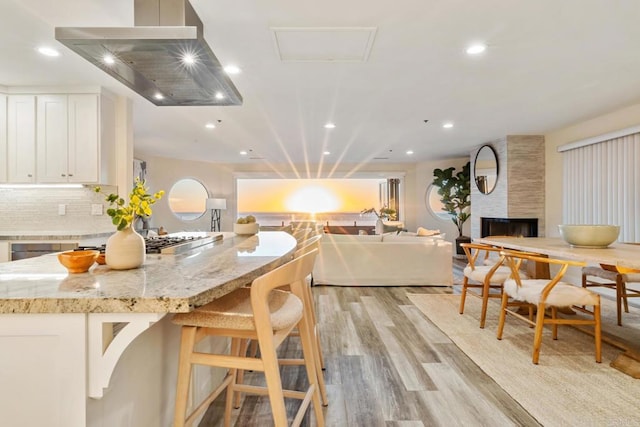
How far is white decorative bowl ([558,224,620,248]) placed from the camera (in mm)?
2561

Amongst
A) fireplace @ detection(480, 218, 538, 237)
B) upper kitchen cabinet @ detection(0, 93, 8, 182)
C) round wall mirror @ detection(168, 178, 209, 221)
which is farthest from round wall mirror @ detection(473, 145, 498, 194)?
upper kitchen cabinet @ detection(0, 93, 8, 182)

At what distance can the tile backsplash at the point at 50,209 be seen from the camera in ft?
11.7

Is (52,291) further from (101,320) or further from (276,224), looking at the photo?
(276,224)

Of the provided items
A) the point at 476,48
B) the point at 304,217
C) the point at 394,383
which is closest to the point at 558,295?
the point at 394,383

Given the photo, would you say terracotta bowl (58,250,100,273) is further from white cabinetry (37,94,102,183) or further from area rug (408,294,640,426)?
white cabinetry (37,94,102,183)

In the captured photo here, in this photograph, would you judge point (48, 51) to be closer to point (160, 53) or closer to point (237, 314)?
point (160, 53)

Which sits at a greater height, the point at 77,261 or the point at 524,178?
the point at 524,178

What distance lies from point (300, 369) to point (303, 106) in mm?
2892

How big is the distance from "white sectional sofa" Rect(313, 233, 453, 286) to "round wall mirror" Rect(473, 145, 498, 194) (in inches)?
87.4

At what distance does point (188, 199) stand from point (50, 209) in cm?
546

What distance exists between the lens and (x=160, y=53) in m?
1.57

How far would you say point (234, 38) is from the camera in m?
2.37

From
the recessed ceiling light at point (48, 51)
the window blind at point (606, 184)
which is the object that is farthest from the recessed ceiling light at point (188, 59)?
the window blind at point (606, 184)

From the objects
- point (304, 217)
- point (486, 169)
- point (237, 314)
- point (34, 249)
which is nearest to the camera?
point (237, 314)
